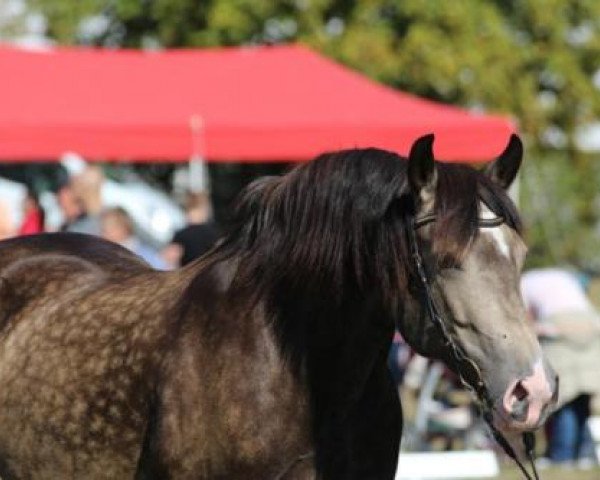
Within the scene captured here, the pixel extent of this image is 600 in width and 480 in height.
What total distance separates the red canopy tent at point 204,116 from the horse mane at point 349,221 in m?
9.16

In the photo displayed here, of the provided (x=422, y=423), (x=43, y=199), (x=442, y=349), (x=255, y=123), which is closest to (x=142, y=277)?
(x=442, y=349)

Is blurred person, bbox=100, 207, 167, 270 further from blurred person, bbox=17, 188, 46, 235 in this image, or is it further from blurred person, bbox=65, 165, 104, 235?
blurred person, bbox=17, 188, 46, 235

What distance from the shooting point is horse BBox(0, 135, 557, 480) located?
179 inches

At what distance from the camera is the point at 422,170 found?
467 centimetres

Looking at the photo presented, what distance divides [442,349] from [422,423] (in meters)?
7.32

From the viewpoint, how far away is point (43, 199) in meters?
17.5

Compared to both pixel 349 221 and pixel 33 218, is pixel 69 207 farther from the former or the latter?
pixel 349 221

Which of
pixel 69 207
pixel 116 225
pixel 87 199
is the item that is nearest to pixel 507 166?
Result: pixel 116 225

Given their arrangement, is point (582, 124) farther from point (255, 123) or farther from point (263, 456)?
point (263, 456)

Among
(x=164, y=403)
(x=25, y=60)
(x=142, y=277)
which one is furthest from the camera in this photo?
(x=25, y=60)

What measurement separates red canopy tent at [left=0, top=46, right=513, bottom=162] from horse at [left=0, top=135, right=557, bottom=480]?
9019mm

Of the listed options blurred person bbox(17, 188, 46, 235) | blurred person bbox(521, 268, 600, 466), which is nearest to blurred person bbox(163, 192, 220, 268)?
blurred person bbox(17, 188, 46, 235)

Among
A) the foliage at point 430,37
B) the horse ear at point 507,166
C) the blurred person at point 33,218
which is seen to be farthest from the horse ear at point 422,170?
the foliage at point 430,37

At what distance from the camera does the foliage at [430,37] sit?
94.6 feet
